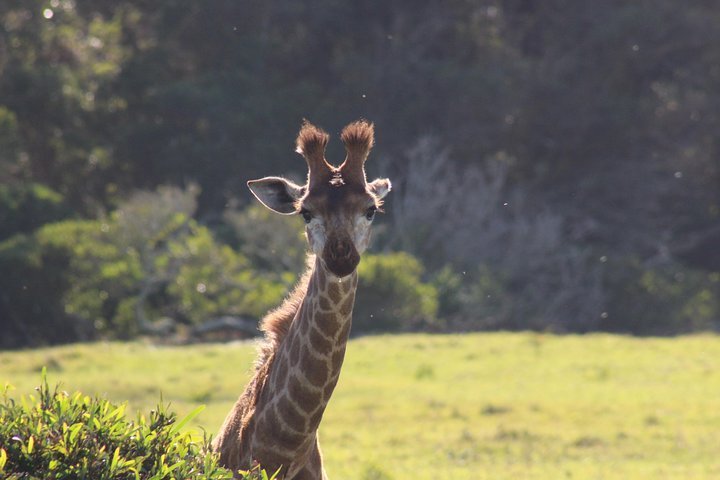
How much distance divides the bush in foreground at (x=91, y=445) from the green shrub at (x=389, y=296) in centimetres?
2048

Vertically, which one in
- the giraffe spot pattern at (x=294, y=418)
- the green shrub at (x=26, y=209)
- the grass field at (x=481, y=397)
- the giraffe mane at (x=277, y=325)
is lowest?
the giraffe spot pattern at (x=294, y=418)

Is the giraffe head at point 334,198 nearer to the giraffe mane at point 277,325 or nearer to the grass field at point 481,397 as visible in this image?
the giraffe mane at point 277,325

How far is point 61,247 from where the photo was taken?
26.5 metres

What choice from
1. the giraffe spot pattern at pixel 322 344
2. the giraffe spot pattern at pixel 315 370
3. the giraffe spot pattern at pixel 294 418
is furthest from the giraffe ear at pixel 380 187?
the giraffe spot pattern at pixel 294 418

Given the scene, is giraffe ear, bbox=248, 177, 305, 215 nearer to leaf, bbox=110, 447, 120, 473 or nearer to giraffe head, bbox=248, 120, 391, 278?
giraffe head, bbox=248, 120, 391, 278

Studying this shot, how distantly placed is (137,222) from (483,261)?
30.1ft

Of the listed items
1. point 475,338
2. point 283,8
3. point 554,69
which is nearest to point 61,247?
point 475,338

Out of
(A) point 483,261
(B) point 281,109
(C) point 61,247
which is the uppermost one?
(B) point 281,109

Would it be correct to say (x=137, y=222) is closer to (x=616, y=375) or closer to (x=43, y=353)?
(x=43, y=353)

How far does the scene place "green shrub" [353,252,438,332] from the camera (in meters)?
26.0

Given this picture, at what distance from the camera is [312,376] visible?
6.82m

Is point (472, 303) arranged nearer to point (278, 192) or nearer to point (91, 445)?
point (278, 192)

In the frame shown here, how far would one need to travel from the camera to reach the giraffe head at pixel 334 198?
6461mm

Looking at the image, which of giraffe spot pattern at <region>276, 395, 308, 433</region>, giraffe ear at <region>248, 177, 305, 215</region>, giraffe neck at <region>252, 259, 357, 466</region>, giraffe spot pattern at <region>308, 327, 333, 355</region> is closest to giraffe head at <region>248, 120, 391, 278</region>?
giraffe ear at <region>248, 177, 305, 215</region>
